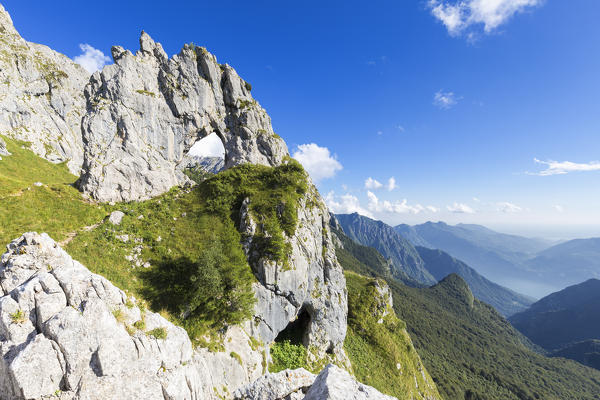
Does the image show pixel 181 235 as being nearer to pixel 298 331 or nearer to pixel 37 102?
pixel 298 331

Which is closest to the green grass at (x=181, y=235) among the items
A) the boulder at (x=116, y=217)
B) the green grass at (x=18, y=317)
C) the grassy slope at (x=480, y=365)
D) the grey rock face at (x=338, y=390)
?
the boulder at (x=116, y=217)

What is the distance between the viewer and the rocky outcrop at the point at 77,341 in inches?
384

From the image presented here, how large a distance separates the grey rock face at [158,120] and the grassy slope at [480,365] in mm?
123010

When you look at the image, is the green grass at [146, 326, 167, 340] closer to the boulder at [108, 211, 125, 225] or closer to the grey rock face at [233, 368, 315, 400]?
the grey rock face at [233, 368, 315, 400]

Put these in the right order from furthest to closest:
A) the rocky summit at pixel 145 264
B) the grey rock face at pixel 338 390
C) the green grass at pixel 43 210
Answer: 1. the green grass at pixel 43 210
2. the rocky summit at pixel 145 264
3. the grey rock face at pixel 338 390

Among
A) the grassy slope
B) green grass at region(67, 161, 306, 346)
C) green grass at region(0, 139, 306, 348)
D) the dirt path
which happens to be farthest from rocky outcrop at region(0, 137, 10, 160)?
the grassy slope

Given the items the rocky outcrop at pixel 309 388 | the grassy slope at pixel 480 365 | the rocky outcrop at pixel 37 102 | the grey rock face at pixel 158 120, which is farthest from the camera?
the grassy slope at pixel 480 365

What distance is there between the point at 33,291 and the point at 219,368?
15428 mm

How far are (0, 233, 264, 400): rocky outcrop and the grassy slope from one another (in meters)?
117

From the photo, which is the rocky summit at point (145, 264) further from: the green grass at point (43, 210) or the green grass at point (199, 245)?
the green grass at point (43, 210)

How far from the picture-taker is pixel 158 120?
142 feet

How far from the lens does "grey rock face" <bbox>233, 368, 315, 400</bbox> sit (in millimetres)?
10781

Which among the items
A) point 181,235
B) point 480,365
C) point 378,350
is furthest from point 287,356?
point 480,365

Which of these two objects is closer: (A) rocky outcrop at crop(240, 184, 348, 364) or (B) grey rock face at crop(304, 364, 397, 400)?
(B) grey rock face at crop(304, 364, 397, 400)
